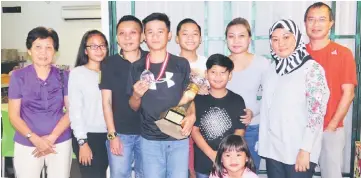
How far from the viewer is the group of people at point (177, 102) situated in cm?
239

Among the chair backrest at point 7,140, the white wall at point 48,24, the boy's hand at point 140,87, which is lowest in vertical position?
the chair backrest at point 7,140

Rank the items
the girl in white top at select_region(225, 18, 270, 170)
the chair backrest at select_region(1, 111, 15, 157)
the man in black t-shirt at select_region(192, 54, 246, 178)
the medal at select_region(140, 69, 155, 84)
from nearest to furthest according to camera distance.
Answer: the medal at select_region(140, 69, 155, 84), the man in black t-shirt at select_region(192, 54, 246, 178), the girl in white top at select_region(225, 18, 270, 170), the chair backrest at select_region(1, 111, 15, 157)

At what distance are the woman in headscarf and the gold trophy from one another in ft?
1.68

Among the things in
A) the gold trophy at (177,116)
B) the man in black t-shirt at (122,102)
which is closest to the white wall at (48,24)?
the man in black t-shirt at (122,102)

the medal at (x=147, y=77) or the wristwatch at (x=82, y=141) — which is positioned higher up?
the medal at (x=147, y=77)

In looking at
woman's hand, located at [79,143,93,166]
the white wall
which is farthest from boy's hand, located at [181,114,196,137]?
the white wall

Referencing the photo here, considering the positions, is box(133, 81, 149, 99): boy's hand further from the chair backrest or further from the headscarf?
the chair backrest

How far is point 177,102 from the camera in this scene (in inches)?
96.6

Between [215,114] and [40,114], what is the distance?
4.13ft

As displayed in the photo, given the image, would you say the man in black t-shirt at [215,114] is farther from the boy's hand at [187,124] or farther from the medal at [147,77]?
the medal at [147,77]

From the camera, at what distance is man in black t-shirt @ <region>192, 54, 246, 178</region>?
2611 mm

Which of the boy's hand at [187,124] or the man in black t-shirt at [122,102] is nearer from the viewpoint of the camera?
the boy's hand at [187,124]

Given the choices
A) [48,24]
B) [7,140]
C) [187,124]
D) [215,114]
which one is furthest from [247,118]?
[48,24]

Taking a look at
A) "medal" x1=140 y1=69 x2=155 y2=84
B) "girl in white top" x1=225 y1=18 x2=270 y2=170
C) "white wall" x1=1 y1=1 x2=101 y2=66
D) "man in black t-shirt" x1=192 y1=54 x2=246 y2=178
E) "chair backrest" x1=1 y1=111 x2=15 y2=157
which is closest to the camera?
"medal" x1=140 y1=69 x2=155 y2=84
